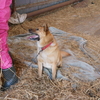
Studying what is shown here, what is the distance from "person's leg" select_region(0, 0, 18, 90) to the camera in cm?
171

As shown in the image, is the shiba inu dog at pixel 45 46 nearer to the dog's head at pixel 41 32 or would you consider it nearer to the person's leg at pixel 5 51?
the dog's head at pixel 41 32

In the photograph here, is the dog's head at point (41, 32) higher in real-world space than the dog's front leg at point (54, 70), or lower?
higher

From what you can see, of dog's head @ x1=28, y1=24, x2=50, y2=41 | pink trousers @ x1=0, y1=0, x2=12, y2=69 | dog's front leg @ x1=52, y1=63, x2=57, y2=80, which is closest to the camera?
pink trousers @ x1=0, y1=0, x2=12, y2=69

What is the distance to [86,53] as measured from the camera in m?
2.97

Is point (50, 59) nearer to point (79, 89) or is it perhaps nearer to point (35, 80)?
point (35, 80)

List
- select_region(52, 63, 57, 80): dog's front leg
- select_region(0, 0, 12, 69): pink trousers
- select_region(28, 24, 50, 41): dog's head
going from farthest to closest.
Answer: select_region(52, 63, 57, 80): dog's front leg, select_region(28, 24, 50, 41): dog's head, select_region(0, 0, 12, 69): pink trousers

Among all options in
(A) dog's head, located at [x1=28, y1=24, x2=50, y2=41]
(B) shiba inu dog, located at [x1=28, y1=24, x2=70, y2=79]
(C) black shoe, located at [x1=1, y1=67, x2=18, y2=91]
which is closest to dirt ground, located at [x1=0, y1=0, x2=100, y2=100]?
(C) black shoe, located at [x1=1, y1=67, x2=18, y2=91]

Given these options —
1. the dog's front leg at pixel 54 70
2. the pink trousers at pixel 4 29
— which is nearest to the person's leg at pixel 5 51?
the pink trousers at pixel 4 29

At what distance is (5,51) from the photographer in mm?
1890

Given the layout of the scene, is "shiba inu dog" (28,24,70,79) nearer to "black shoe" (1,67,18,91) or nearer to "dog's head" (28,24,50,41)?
"dog's head" (28,24,50,41)

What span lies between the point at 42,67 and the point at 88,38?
176 centimetres

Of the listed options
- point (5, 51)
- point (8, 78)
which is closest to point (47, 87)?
point (8, 78)

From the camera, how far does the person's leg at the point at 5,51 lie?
5.61 feet

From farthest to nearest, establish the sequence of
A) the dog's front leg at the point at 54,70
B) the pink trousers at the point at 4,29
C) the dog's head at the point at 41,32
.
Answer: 1. the dog's front leg at the point at 54,70
2. the dog's head at the point at 41,32
3. the pink trousers at the point at 4,29
